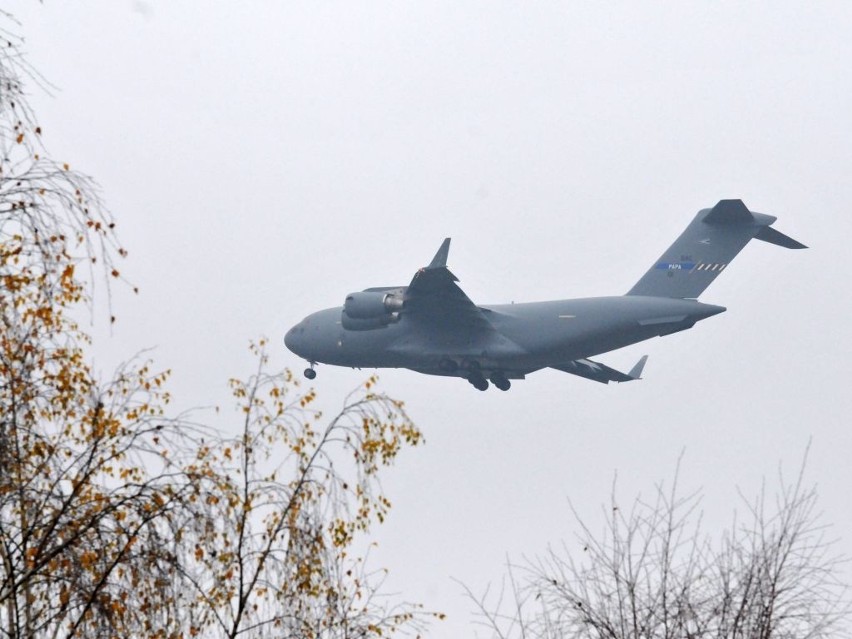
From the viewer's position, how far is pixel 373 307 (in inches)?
1640

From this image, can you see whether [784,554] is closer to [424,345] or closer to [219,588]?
[219,588]

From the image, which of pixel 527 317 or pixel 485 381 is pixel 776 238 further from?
pixel 485 381

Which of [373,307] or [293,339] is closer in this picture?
[373,307]

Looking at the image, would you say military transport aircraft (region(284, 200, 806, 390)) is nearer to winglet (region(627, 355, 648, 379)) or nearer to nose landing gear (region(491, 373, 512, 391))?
nose landing gear (region(491, 373, 512, 391))

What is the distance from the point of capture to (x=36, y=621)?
28.4 feet

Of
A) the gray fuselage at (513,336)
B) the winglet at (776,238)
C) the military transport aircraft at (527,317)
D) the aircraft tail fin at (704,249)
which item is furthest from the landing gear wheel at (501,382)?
the winglet at (776,238)

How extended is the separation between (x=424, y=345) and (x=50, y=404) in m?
33.9

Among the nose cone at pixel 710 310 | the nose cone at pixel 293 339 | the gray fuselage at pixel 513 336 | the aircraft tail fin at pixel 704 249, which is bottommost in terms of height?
the nose cone at pixel 710 310

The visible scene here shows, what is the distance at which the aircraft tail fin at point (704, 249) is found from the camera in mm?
42125

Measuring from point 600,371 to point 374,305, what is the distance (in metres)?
10.1

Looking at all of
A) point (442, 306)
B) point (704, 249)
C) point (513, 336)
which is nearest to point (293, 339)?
point (442, 306)

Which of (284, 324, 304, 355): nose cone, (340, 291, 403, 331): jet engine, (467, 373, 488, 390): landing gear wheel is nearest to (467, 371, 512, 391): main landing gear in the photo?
(467, 373, 488, 390): landing gear wheel

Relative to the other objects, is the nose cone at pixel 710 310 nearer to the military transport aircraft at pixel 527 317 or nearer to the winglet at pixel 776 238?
the military transport aircraft at pixel 527 317

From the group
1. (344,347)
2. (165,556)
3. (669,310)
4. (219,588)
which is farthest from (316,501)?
(344,347)
